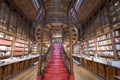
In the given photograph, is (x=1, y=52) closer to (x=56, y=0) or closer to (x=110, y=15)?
(x=56, y=0)

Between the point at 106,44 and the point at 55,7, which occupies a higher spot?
the point at 55,7

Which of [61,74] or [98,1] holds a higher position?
[98,1]

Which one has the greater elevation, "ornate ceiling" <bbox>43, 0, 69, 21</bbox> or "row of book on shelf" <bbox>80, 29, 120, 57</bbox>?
"ornate ceiling" <bbox>43, 0, 69, 21</bbox>

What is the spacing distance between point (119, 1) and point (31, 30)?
7.22 m

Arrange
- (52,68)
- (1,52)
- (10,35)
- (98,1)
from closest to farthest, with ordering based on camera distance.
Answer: (52,68), (1,52), (10,35), (98,1)

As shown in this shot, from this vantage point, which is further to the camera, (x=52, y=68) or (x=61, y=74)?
(x=52, y=68)

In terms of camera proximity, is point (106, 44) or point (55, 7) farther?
point (55, 7)

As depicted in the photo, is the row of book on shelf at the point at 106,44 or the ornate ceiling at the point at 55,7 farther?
the ornate ceiling at the point at 55,7

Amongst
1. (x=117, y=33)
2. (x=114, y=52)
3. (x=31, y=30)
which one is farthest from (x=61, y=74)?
(x=31, y=30)

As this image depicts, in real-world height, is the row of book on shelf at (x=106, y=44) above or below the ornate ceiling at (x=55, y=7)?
below

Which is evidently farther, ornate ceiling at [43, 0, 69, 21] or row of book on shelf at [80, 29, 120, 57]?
ornate ceiling at [43, 0, 69, 21]

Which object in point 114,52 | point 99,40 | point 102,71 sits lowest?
point 102,71

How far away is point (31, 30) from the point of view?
8.43 metres

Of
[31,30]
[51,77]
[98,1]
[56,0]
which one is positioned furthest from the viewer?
[31,30]
